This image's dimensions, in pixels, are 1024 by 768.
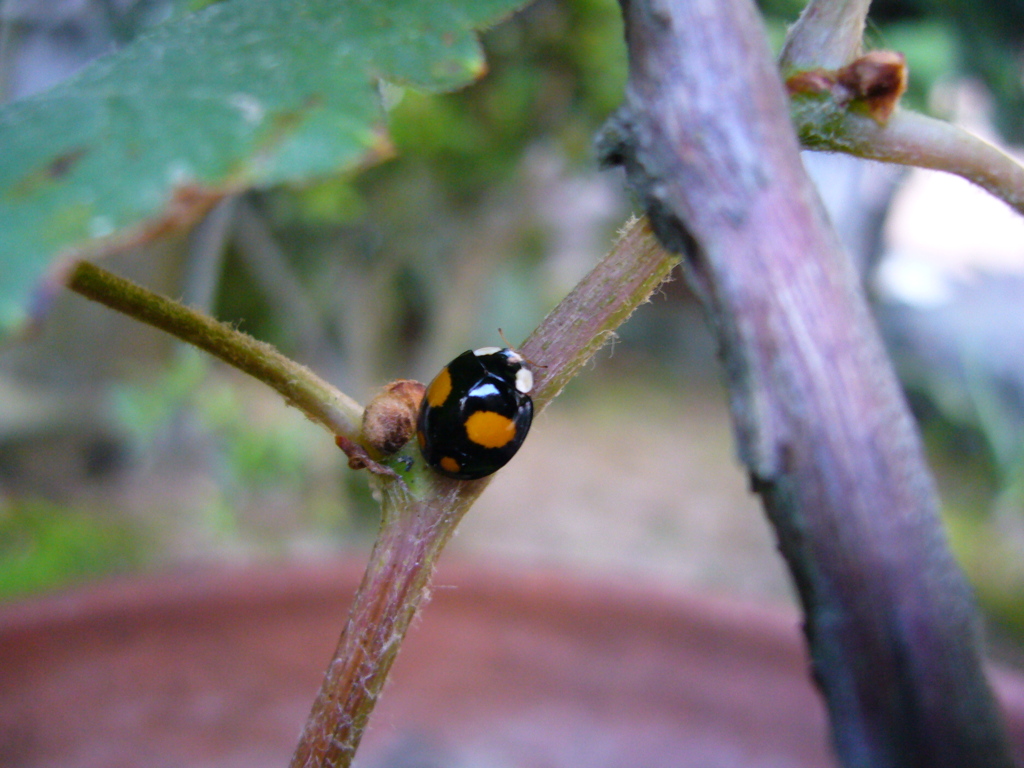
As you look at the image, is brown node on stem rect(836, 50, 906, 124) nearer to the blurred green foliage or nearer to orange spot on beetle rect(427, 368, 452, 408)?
orange spot on beetle rect(427, 368, 452, 408)

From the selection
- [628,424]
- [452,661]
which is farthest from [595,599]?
→ [628,424]

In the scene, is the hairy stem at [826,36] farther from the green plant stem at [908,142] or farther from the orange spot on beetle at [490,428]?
the orange spot on beetle at [490,428]

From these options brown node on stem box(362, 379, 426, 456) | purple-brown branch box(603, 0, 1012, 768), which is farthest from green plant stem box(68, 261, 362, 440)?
purple-brown branch box(603, 0, 1012, 768)

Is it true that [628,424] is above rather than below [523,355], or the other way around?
above

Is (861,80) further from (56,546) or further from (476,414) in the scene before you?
(56,546)

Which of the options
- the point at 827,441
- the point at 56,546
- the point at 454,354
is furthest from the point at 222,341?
the point at 454,354

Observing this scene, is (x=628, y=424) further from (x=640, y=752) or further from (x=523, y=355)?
(x=523, y=355)

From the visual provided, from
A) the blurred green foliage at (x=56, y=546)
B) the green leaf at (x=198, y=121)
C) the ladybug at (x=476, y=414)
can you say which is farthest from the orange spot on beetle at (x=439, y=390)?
the blurred green foliage at (x=56, y=546)

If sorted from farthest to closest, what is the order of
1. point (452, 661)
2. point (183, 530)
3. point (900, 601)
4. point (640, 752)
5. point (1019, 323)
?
point (1019, 323) → point (183, 530) → point (452, 661) → point (640, 752) → point (900, 601)
